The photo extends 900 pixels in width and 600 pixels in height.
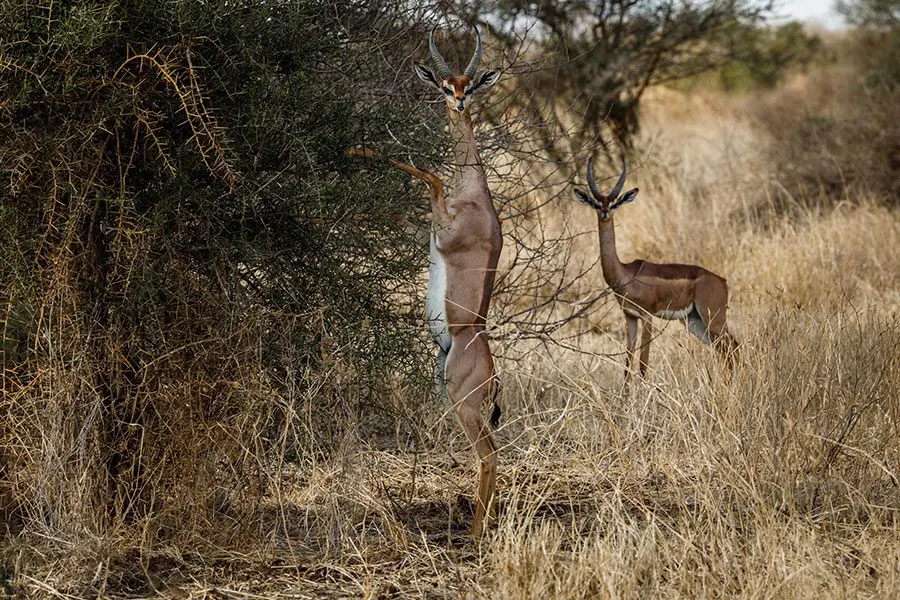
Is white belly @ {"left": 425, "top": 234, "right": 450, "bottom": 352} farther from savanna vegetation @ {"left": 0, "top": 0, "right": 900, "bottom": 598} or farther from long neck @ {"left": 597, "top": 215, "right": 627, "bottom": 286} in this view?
long neck @ {"left": 597, "top": 215, "right": 627, "bottom": 286}

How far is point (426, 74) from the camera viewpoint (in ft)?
14.7

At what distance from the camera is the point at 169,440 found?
4215mm

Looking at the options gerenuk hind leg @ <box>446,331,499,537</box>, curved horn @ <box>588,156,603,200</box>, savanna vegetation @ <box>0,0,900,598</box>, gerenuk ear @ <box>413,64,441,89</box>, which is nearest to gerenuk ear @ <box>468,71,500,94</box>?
gerenuk ear @ <box>413,64,441,89</box>

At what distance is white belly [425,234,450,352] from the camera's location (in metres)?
4.21

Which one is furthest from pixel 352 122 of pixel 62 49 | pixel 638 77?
pixel 638 77

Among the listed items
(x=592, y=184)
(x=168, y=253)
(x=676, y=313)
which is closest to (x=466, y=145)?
(x=168, y=253)

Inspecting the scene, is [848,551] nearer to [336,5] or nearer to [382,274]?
[382,274]

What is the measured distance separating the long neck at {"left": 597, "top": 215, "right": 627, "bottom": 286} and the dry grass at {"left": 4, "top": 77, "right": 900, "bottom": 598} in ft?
2.60

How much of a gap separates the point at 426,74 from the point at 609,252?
260 centimetres

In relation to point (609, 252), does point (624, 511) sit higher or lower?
lower

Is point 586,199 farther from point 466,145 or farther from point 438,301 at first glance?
point 438,301

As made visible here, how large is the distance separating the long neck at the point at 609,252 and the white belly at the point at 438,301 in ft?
8.66

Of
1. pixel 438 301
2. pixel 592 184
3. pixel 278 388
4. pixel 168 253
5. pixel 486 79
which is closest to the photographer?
pixel 168 253

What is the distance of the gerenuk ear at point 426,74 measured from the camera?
173 inches
